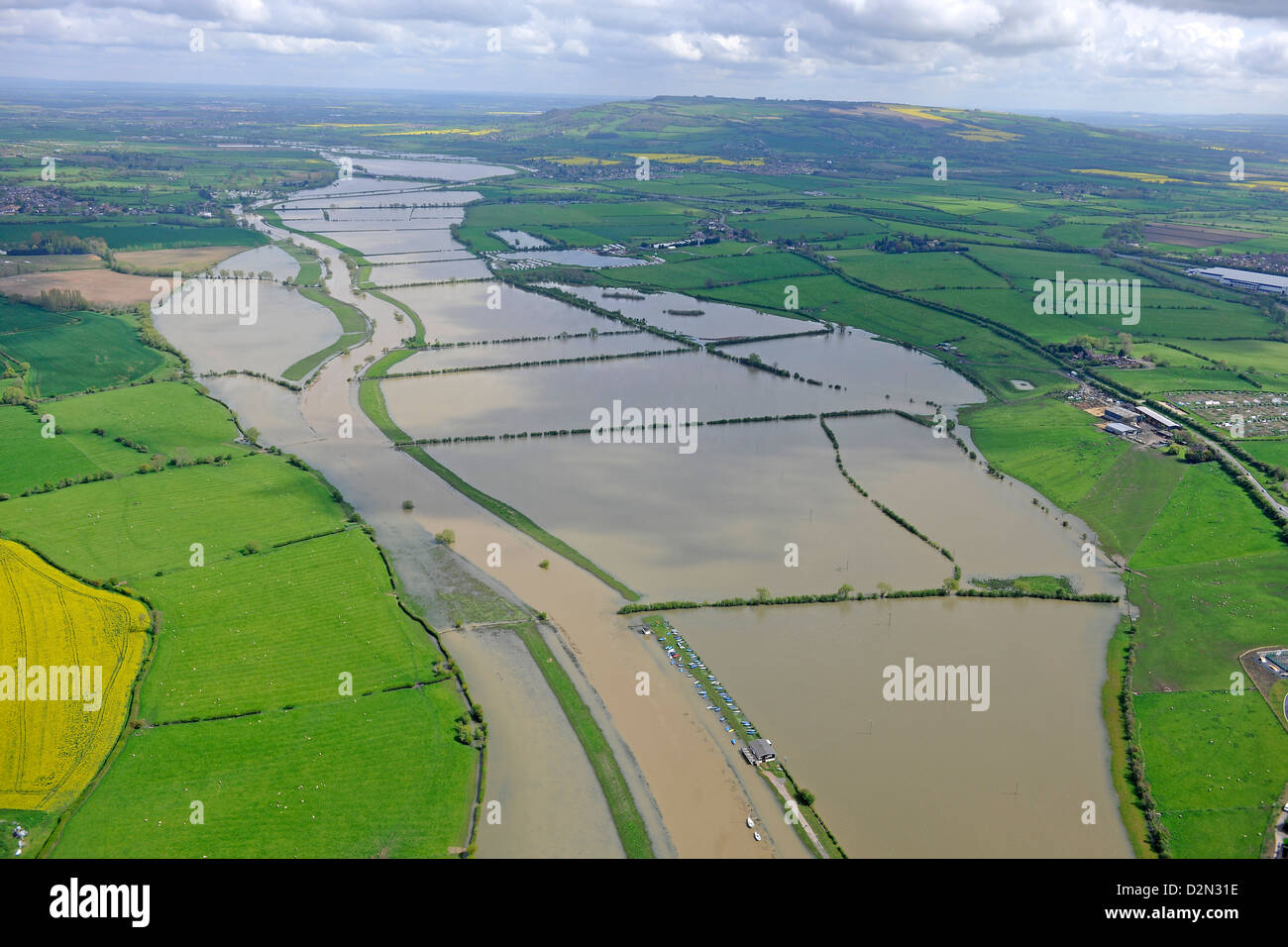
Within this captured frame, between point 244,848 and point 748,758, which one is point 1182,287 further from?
point 244,848

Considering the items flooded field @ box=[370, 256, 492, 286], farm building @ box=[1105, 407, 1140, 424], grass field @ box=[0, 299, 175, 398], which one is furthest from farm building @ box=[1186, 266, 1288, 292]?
A: grass field @ box=[0, 299, 175, 398]

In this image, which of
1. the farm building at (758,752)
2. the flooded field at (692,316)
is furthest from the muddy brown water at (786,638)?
the flooded field at (692,316)

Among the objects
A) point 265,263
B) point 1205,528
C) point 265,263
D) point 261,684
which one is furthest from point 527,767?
point 265,263

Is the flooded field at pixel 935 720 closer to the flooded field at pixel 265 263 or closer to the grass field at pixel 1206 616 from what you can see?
the grass field at pixel 1206 616

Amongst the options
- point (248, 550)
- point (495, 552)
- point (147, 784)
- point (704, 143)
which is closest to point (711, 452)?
point (495, 552)

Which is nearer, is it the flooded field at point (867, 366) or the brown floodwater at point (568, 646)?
the brown floodwater at point (568, 646)

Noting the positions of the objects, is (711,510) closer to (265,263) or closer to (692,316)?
(692,316)
